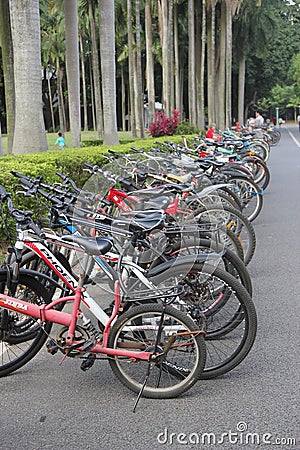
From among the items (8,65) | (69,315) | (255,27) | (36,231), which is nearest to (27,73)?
(8,65)

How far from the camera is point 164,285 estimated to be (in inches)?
159

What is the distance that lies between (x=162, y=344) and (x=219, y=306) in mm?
752

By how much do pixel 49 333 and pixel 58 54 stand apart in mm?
43566

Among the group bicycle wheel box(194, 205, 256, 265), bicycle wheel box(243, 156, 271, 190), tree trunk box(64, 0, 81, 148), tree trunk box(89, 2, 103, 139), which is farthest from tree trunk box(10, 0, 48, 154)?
tree trunk box(89, 2, 103, 139)

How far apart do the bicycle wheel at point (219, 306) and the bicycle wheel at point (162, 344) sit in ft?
0.82

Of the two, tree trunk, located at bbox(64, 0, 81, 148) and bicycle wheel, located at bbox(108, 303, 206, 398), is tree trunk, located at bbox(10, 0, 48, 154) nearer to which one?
tree trunk, located at bbox(64, 0, 81, 148)

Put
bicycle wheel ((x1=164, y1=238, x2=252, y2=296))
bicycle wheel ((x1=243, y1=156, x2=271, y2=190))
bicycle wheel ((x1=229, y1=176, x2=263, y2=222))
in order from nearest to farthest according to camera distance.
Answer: bicycle wheel ((x1=164, y1=238, x2=252, y2=296)), bicycle wheel ((x1=229, y1=176, x2=263, y2=222)), bicycle wheel ((x1=243, y1=156, x2=271, y2=190))

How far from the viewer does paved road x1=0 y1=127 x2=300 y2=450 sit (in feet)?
11.1

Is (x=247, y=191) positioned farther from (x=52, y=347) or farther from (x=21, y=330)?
(x=52, y=347)

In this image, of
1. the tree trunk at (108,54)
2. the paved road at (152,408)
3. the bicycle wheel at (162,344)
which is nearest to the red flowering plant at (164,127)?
the tree trunk at (108,54)

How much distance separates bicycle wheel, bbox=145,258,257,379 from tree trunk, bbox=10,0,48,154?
717 cm

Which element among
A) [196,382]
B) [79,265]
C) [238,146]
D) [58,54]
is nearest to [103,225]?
[79,265]

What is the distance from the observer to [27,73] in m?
10.4

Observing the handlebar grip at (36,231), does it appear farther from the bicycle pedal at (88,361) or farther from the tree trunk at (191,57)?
the tree trunk at (191,57)
